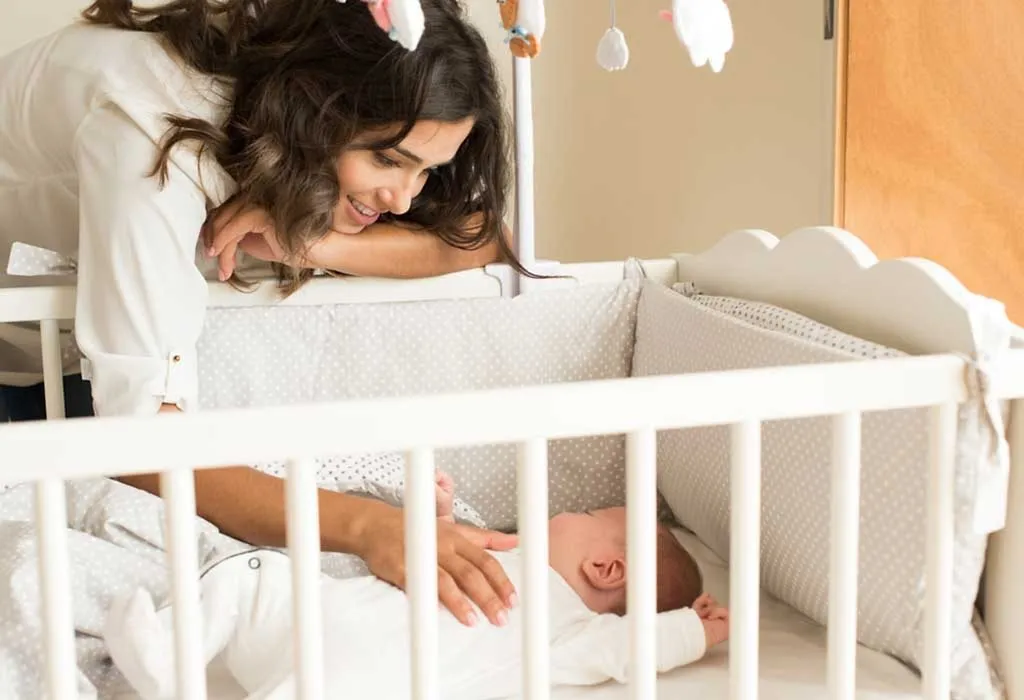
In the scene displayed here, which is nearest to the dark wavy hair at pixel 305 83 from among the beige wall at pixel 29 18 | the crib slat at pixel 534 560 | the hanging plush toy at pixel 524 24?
the hanging plush toy at pixel 524 24

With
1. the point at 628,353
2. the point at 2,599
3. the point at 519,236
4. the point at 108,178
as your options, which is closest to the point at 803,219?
the point at 628,353

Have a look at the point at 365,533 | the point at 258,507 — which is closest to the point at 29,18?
the point at 258,507

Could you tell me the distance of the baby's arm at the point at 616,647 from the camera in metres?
1.00

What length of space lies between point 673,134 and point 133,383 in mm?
1564

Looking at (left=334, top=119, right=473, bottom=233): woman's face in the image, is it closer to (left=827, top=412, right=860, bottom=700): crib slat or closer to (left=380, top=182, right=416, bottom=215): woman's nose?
(left=380, top=182, right=416, bottom=215): woman's nose

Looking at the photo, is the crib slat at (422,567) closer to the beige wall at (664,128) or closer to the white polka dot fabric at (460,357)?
the white polka dot fabric at (460,357)

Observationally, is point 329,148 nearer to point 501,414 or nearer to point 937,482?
point 501,414

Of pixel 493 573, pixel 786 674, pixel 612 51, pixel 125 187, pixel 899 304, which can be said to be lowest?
pixel 786 674

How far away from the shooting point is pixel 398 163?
1170 mm

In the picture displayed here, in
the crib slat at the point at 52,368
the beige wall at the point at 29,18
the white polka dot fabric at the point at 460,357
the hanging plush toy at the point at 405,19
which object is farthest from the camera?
the beige wall at the point at 29,18

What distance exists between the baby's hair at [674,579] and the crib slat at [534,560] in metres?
0.38

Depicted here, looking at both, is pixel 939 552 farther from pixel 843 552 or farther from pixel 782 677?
pixel 782 677

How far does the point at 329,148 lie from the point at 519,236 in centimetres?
32

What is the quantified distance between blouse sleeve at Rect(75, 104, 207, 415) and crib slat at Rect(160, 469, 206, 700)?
1.27ft
